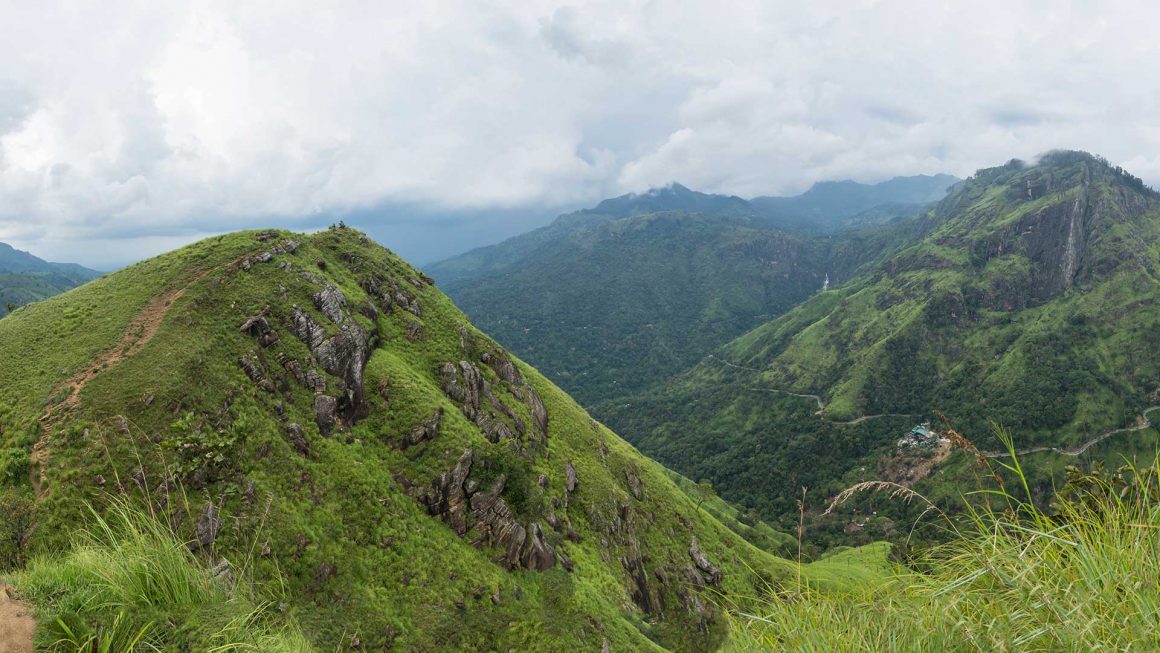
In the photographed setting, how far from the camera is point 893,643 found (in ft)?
17.3

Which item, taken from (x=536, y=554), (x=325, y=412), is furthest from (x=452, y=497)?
(x=325, y=412)

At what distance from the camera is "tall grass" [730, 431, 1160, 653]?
4609mm

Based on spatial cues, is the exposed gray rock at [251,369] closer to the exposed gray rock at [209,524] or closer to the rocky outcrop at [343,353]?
the rocky outcrop at [343,353]

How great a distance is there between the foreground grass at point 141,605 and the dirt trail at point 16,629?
169 mm

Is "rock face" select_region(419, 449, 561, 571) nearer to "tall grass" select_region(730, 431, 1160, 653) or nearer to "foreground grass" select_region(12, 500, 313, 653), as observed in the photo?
"foreground grass" select_region(12, 500, 313, 653)

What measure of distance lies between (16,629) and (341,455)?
115 ft

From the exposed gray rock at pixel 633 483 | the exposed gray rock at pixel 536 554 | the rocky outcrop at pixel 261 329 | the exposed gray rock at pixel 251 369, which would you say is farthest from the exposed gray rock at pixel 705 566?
the rocky outcrop at pixel 261 329

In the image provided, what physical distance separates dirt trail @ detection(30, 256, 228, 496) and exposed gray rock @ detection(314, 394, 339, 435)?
12.0 metres

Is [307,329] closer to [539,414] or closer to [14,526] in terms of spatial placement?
[539,414]

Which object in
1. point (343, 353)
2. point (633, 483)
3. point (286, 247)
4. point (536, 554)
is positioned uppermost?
point (286, 247)

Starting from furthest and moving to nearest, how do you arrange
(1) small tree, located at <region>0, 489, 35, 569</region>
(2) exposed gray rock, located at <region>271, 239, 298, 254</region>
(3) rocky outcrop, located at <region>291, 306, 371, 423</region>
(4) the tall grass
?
(2) exposed gray rock, located at <region>271, 239, 298, 254</region> < (3) rocky outcrop, located at <region>291, 306, 371, 423</region> < (1) small tree, located at <region>0, 489, 35, 569</region> < (4) the tall grass

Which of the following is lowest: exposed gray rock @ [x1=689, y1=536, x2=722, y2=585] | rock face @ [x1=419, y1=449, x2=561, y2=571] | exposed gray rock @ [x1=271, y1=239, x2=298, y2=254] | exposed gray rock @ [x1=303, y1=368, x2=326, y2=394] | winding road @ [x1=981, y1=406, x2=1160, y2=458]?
winding road @ [x1=981, y1=406, x2=1160, y2=458]

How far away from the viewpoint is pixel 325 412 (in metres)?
41.9

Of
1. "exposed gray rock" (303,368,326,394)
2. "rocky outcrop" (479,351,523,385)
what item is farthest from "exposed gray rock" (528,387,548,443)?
"exposed gray rock" (303,368,326,394)
